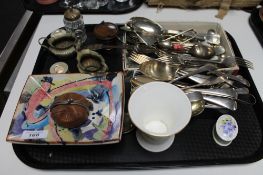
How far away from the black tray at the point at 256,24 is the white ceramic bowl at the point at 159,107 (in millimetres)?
440

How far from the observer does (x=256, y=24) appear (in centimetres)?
80

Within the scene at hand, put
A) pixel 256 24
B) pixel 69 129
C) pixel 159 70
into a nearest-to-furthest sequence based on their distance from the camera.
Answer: pixel 69 129 → pixel 159 70 → pixel 256 24

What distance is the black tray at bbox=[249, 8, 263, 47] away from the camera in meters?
0.77

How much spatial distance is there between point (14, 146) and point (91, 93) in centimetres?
21

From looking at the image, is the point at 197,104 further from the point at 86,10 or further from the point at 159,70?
the point at 86,10

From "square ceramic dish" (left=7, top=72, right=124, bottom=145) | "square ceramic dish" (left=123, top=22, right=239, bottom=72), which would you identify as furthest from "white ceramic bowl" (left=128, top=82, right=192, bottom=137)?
"square ceramic dish" (left=123, top=22, right=239, bottom=72)

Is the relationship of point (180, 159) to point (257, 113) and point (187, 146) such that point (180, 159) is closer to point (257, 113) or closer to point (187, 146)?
point (187, 146)

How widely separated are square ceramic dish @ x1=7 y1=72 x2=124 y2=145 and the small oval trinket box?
0.22 meters

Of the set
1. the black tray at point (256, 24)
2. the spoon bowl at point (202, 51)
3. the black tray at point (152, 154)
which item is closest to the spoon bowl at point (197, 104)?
the black tray at point (152, 154)

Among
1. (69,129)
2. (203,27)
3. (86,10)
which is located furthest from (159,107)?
(86,10)

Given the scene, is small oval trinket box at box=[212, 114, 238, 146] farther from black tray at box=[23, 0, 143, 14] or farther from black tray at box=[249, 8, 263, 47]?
black tray at box=[23, 0, 143, 14]

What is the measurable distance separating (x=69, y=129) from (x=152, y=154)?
192 mm

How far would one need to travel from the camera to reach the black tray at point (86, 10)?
849 mm

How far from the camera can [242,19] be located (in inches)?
32.9
